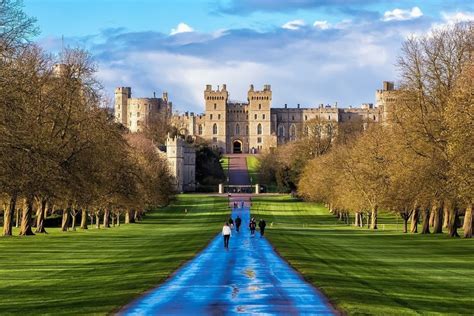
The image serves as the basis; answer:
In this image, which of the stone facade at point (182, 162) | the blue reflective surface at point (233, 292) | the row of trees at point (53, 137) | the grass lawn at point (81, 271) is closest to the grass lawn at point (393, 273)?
the blue reflective surface at point (233, 292)

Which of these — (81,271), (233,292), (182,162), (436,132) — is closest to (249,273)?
(233,292)

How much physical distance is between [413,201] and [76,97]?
76.1ft

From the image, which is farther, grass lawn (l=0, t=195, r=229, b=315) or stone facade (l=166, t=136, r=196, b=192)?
stone facade (l=166, t=136, r=196, b=192)

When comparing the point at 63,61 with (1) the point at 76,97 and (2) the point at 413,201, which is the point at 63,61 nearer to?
(1) the point at 76,97

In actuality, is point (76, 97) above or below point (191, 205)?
above

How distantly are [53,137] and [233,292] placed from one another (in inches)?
1240

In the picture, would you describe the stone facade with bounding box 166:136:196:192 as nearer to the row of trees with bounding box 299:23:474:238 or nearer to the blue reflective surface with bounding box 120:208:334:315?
the row of trees with bounding box 299:23:474:238

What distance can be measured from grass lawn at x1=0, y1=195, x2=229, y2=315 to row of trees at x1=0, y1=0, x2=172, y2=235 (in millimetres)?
3400

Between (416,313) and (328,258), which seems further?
(328,258)

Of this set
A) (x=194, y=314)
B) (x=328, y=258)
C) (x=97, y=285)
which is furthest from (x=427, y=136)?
(x=194, y=314)

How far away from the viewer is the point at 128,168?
220ft

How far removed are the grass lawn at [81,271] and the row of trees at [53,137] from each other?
3400 millimetres

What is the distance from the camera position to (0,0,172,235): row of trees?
1415 inches

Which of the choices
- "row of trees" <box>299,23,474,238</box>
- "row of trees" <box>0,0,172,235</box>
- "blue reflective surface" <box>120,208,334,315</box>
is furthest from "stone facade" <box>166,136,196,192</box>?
"blue reflective surface" <box>120,208,334,315</box>
